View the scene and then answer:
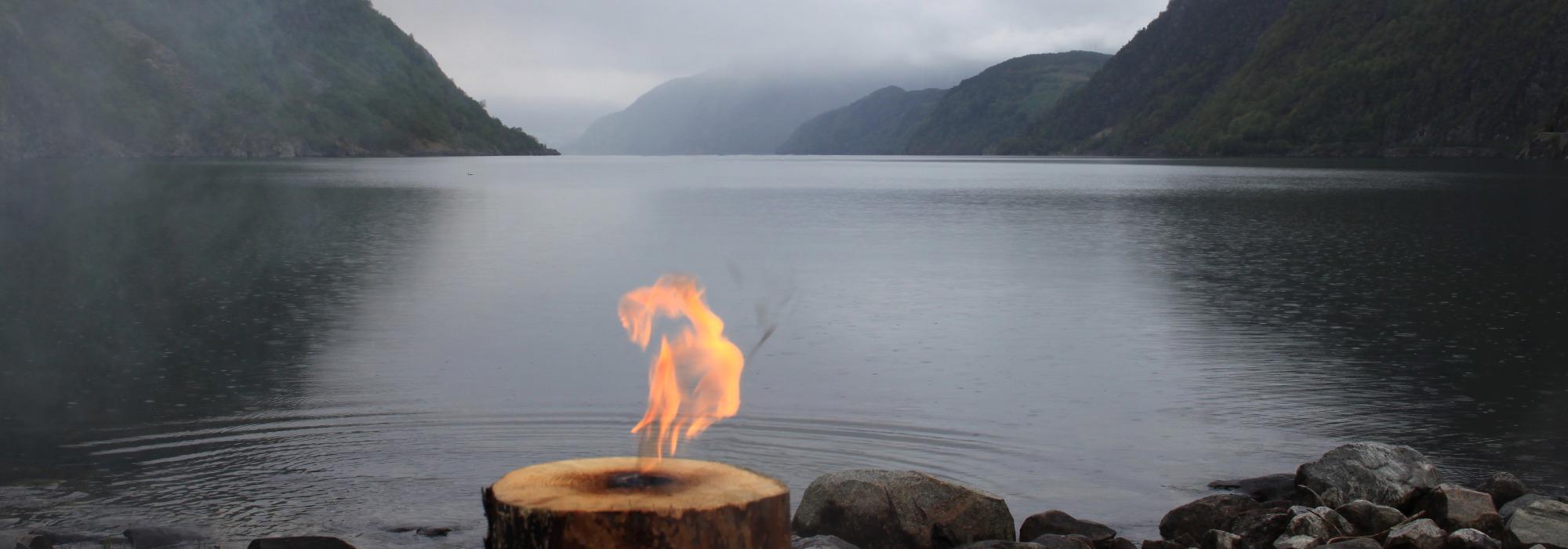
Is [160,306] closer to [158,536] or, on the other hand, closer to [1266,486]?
[158,536]

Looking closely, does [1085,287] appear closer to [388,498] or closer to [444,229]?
[388,498]

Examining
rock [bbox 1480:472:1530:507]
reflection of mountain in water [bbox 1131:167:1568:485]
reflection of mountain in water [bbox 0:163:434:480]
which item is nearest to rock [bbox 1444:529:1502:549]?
rock [bbox 1480:472:1530:507]

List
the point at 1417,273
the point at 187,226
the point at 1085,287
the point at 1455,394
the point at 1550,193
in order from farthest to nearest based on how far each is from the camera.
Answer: the point at 1550,193 → the point at 187,226 → the point at 1417,273 → the point at 1085,287 → the point at 1455,394

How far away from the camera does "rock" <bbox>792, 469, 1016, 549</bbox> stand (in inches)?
375

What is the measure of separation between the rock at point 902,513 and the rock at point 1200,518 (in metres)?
1.15

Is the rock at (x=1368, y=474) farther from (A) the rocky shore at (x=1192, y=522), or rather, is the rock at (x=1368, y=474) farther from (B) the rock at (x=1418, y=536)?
(B) the rock at (x=1418, y=536)

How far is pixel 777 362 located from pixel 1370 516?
9.86 meters

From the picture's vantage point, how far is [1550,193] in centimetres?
6744

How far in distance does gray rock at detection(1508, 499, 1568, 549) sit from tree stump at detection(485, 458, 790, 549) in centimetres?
539

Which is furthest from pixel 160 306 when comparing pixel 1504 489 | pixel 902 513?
pixel 1504 489

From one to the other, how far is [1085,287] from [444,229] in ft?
84.4

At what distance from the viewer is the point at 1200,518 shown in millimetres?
9867

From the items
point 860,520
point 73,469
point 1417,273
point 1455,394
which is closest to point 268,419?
point 73,469

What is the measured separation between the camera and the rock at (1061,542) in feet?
29.6
